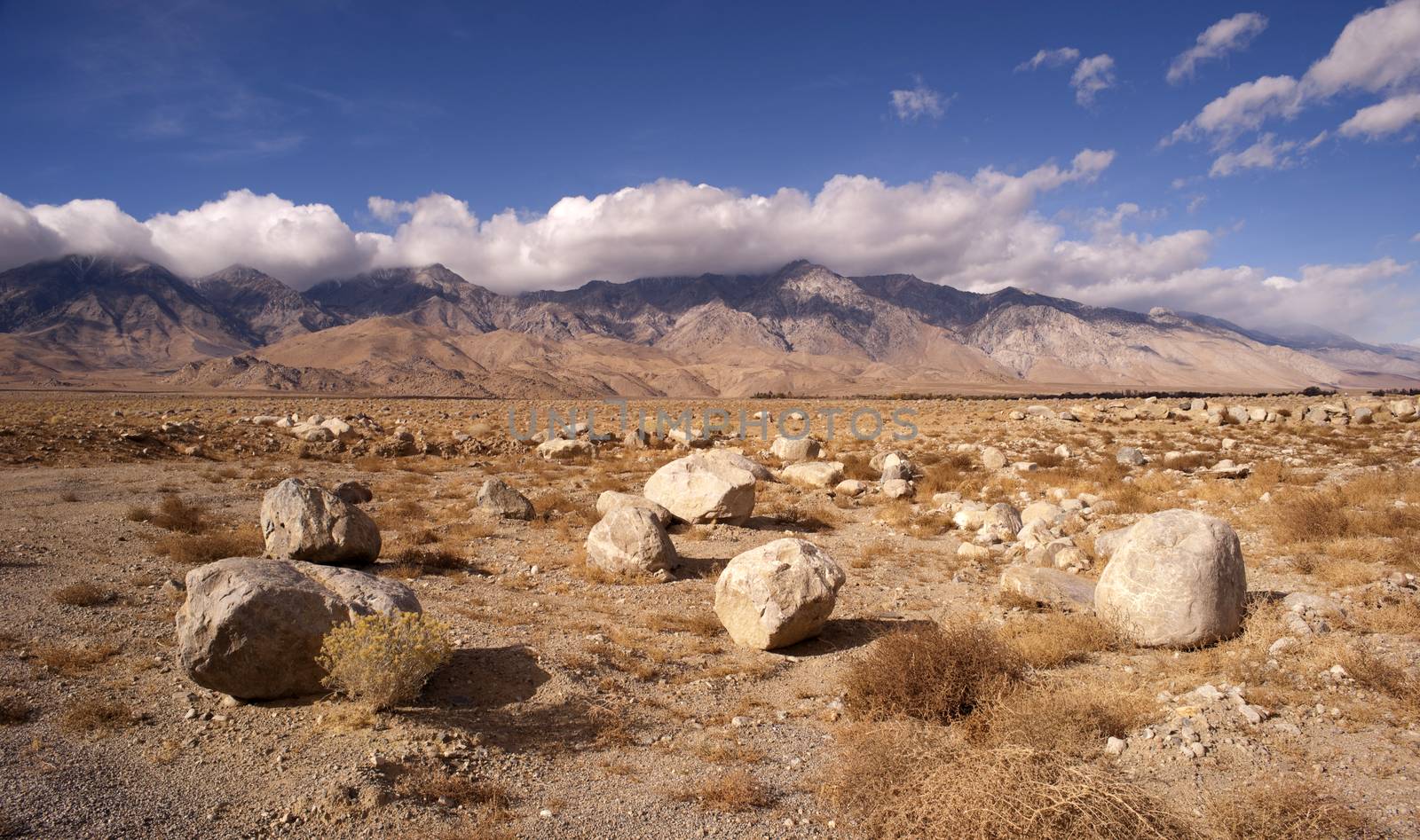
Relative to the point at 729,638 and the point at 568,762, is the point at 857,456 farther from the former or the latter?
the point at 568,762

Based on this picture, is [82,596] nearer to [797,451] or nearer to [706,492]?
[706,492]

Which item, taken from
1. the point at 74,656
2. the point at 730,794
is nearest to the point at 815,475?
the point at 730,794

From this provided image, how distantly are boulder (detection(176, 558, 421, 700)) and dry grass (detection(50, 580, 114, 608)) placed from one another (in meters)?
3.56

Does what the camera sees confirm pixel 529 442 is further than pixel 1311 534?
Yes

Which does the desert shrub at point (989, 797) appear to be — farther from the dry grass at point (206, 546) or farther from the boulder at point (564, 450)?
the boulder at point (564, 450)

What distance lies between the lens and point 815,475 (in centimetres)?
2019

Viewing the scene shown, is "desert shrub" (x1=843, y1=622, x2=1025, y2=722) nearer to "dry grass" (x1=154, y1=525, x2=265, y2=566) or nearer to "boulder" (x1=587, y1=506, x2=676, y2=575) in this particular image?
"boulder" (x1=587, y1=506, x2=676, y2=575)

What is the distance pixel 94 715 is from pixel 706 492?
1030 centimetres

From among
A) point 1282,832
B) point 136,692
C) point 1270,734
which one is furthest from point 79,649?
point 1270,734

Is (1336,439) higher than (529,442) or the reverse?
higher

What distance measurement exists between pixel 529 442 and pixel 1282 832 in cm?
2736

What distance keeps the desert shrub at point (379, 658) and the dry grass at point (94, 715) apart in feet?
5.21

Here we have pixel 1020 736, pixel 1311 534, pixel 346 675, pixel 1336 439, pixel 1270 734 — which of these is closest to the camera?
pixel 1020 736

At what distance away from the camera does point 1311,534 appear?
12.2 m
